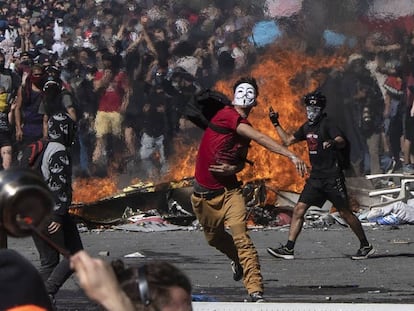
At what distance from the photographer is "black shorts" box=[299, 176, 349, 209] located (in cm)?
1115

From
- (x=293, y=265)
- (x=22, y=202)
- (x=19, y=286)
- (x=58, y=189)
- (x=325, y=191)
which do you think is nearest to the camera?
(x=22, y=202)

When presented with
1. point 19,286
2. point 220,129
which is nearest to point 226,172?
point 220,129

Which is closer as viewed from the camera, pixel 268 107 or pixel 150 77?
pixel 268 107

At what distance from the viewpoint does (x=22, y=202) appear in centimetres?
245

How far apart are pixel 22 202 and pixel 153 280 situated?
1.32ft

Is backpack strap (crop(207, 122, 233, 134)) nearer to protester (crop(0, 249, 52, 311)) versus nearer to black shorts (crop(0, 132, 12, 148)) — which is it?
protester (crop(0, 249, 52, 311))

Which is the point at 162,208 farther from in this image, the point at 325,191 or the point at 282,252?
the point at 325,191

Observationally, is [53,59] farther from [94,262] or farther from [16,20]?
[94,262]

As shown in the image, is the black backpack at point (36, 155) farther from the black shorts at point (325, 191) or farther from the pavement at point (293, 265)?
the black shorts at point (325, 191)

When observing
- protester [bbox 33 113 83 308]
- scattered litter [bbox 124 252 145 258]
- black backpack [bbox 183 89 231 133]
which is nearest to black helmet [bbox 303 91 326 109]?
scattered litter [bbox 124 252 145 258]

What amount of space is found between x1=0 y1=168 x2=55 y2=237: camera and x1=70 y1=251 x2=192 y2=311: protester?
6.2 inches

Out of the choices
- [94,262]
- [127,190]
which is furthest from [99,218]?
[94,262]

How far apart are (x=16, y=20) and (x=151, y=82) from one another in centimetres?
223

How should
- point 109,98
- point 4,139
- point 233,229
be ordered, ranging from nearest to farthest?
point 233,229, point 4,139, point 109,98
